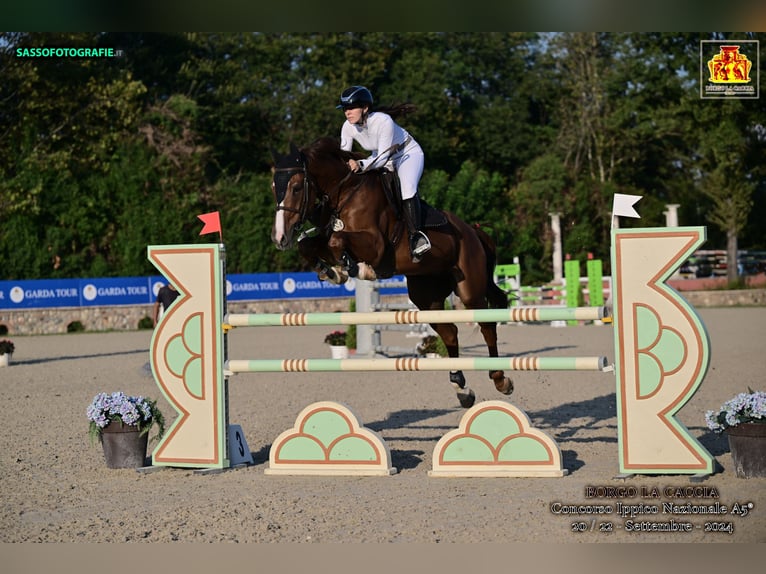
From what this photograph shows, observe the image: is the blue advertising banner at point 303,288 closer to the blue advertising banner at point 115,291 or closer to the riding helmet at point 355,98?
the blue advertising banner at point 115,291

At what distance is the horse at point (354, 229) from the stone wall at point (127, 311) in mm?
14522

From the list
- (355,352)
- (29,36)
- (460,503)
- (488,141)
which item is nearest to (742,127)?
(488,141)

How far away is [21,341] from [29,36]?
6999 millimetres

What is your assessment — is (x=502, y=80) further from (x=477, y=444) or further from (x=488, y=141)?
(x=477, y=444)

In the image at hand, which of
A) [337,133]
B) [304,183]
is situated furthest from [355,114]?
[337,133]

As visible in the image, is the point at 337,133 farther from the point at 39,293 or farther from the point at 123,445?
the point at 123,445

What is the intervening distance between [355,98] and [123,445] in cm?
264

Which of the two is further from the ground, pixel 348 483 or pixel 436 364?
pixel 436 364

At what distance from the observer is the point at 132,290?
23.2 meters

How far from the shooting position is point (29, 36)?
2106cm

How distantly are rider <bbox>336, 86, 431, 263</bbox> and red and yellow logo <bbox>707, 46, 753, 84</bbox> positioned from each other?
8.04 m

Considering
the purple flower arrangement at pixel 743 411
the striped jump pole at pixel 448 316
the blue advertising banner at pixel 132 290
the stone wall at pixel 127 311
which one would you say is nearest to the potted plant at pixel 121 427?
the striped jump pole at pixel 448 316

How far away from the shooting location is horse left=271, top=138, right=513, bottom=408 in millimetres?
5492

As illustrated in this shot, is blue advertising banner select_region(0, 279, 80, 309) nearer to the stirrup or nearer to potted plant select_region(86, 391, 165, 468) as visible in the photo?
potted plant select_region(86, 391, 165, 468)
